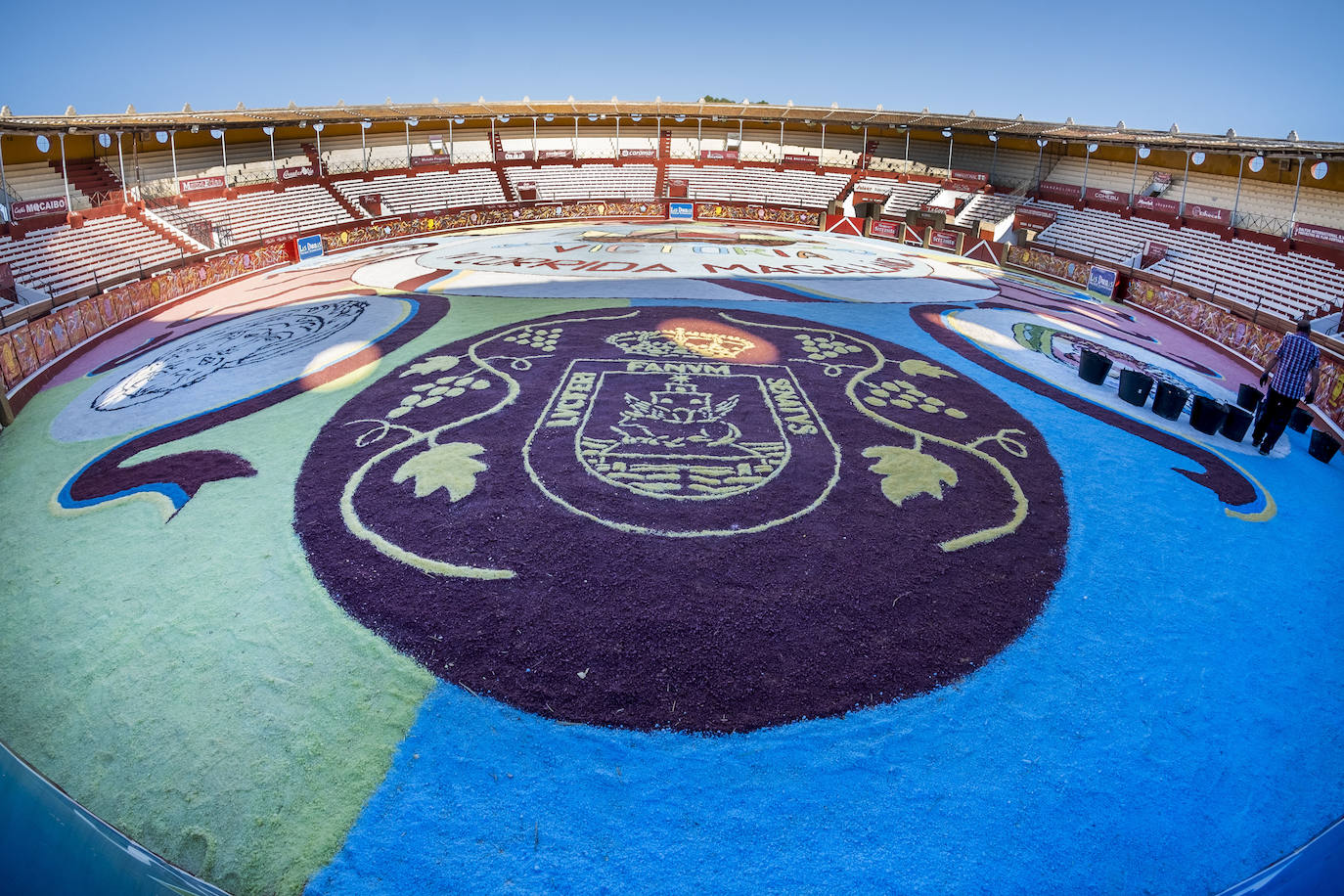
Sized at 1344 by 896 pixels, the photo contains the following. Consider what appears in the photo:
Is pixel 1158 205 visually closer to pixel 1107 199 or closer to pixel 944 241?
pixel 1107 199

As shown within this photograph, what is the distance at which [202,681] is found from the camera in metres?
7.98

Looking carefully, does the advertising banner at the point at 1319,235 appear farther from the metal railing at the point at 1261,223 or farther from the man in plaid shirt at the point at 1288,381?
the man in plaid shirt at the point at 1288,381

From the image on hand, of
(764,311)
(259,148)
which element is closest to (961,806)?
(764,311)

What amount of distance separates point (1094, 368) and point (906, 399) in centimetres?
559

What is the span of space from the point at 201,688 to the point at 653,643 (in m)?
4.99

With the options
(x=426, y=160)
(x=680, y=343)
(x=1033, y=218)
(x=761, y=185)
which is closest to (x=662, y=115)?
(x=761, y=185)

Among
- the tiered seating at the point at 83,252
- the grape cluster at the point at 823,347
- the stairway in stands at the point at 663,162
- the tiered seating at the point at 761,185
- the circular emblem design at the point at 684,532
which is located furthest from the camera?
the stairway in stands at the point at 663,162

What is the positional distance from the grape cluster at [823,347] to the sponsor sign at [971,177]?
38968mm

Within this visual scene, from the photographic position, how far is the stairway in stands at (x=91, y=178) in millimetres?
37072

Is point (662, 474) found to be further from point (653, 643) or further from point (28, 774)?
point (28, 774)

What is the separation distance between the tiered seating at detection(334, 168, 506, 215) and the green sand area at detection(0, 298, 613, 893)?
4135 cm

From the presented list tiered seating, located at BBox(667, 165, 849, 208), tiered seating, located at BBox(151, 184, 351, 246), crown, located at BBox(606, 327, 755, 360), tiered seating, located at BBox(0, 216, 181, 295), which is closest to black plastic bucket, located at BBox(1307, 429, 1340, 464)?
crown, located at BBox(606, 327, 755, 360)

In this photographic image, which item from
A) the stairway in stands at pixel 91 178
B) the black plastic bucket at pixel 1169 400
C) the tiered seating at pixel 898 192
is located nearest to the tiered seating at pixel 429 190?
the stairway in stands at pixel 91 178

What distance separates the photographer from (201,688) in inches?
310
